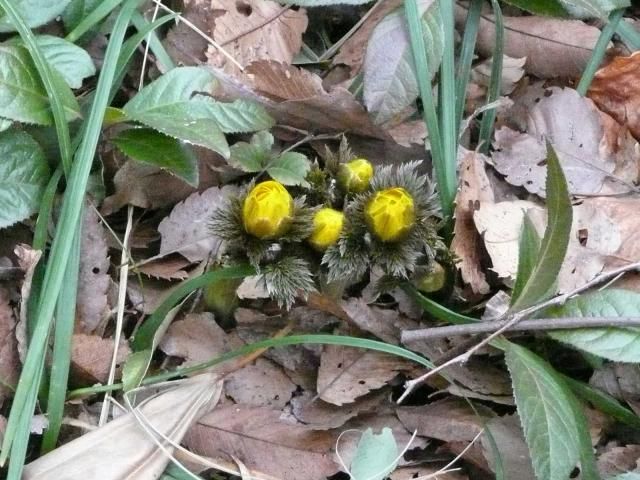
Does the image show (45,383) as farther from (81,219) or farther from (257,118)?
(257,118)

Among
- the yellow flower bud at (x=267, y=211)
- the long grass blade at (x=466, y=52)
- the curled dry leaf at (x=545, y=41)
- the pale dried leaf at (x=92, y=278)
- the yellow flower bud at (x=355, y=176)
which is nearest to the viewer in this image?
the yellow flower bud at (x=267, y=211)

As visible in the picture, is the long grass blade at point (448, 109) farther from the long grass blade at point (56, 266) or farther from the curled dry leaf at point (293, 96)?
the long grass blade at point (56, 266)

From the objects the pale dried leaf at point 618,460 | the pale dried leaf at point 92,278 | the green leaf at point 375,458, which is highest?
the pale dried leaf at point 92,278

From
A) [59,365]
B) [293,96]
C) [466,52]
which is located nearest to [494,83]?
[466,52]

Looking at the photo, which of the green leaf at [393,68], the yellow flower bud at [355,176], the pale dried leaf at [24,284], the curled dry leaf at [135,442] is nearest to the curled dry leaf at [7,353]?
the pale dried leaf at [24,284]

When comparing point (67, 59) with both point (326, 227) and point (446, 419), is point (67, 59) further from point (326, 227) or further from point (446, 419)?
point (446, 419)

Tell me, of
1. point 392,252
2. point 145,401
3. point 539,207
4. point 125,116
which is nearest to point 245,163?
point 125,116

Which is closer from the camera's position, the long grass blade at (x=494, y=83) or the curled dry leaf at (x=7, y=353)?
the curled dry leaf at (x=7, y=353)
